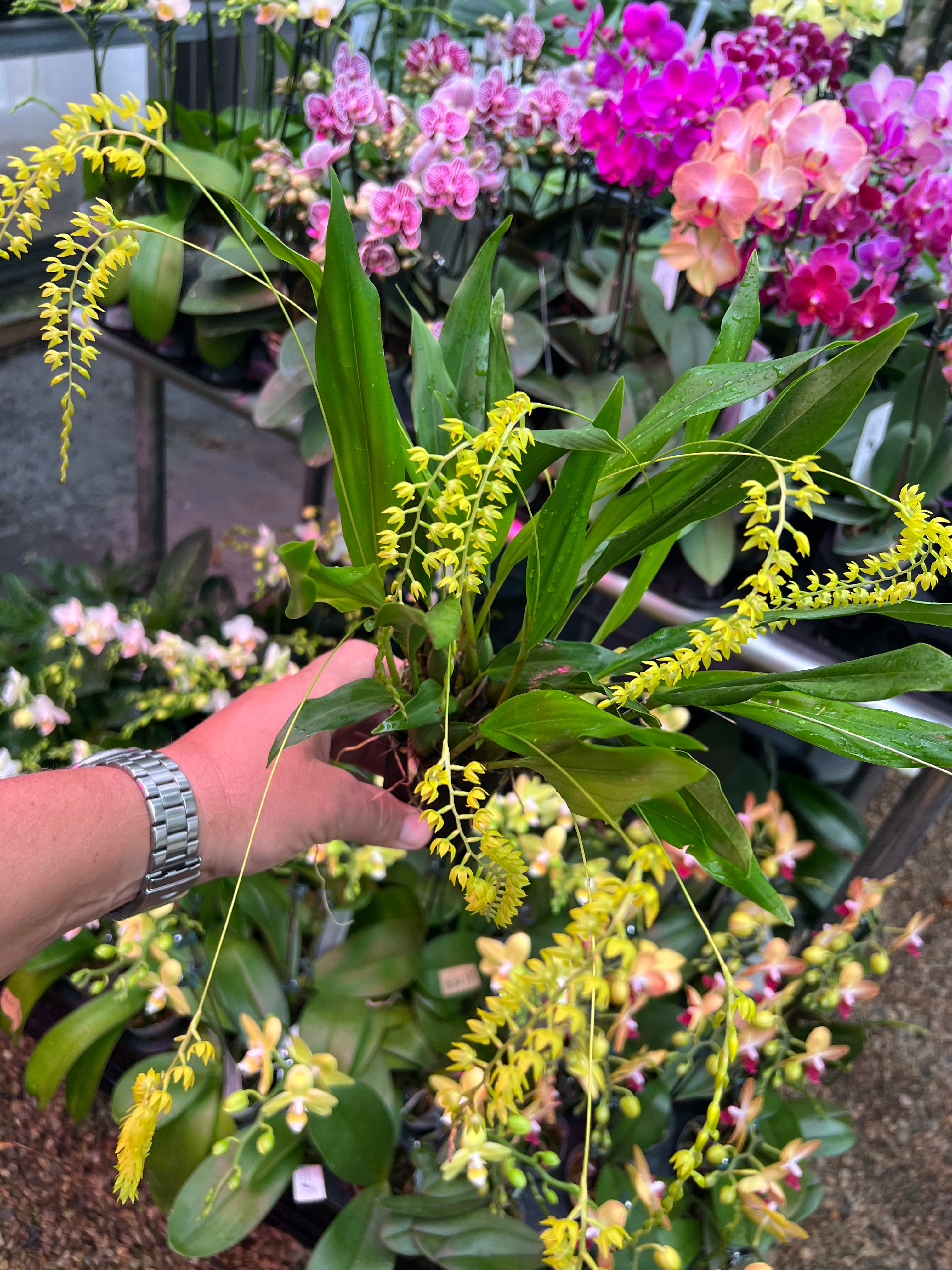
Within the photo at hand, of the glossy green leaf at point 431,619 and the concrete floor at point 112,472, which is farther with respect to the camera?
the concrete floor at point 112,472

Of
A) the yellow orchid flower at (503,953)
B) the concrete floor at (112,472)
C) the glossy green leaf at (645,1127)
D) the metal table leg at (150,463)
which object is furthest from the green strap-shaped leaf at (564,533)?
the concrete floor at (112,472)

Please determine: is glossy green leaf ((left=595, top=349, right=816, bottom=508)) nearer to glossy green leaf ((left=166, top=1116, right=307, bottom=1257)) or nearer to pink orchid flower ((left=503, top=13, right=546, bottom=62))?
glossy green leaf ((left=166, top=1116, right=307, bottom=1257))

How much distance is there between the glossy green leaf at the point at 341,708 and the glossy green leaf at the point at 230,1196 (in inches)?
20.2

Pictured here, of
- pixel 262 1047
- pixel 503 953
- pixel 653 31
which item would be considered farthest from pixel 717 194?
pixel 262 1047

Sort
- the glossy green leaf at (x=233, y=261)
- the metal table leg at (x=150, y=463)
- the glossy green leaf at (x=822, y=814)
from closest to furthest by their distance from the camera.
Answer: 1. the glossy green leaf at (x=233, y=261)
2. the glossy green leaf at (x=822, y=814)
3. the metal table leg at (x=150, y=463)

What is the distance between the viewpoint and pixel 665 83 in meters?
0.79

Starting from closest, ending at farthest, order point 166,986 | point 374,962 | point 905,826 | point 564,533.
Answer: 1. point 564,533
2. point 166,986
3. point 374,962
4. point 905,826

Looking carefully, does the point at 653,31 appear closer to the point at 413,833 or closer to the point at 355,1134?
the point at 413,833

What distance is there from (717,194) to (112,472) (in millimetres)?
1843

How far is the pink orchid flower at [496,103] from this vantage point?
3.17ft

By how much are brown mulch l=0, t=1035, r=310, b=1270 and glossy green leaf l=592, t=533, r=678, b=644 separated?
77cm

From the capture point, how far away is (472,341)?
0.58 meters

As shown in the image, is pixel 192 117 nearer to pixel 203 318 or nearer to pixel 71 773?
pixel 203 318

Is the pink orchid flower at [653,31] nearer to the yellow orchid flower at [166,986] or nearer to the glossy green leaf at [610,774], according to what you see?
the glossy green leaf at [610,774]
